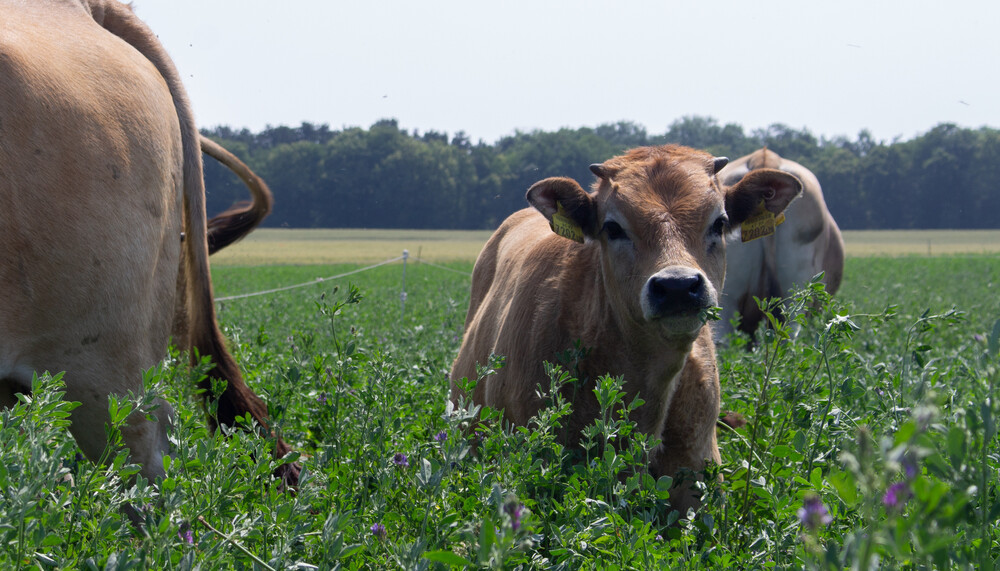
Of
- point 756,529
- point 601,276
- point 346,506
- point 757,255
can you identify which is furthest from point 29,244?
point 757,255

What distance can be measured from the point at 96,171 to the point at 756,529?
8.98 ft

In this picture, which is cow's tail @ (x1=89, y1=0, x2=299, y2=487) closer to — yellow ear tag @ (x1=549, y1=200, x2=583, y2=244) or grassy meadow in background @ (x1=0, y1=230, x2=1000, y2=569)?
grassy meadow in background @ (x1=0, y1=230, x2=1000, y2=569)

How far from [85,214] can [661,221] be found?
235 centimetres

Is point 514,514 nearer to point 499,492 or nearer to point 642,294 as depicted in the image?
point 499,492

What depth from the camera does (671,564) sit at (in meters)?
2.19

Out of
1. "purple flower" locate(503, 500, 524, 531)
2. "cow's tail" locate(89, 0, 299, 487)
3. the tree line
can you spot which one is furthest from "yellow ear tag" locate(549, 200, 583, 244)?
the tree line

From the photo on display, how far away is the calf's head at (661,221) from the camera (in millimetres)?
3332

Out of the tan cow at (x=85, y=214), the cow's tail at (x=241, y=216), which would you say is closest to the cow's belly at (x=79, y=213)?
the tan cow at (x=85, y=214)

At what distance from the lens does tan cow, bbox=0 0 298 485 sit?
2859mm

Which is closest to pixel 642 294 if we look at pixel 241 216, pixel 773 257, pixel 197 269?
pixel 197 269

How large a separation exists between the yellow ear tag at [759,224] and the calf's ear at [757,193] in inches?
1.3

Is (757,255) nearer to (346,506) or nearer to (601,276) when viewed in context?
(601,276)

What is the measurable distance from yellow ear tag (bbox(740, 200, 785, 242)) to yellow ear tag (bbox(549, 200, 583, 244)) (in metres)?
0.92

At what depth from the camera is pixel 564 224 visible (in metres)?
4.05
